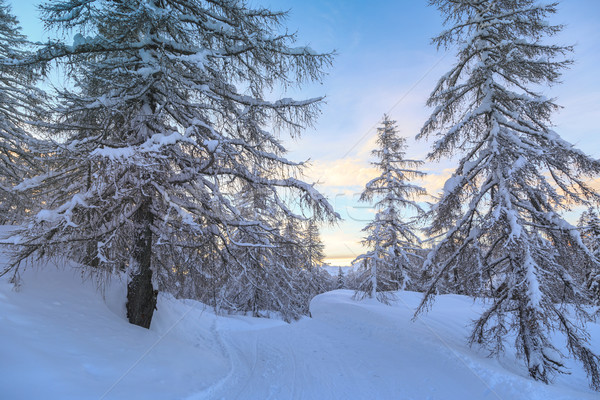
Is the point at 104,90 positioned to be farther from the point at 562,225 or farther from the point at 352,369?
the point at 562,225

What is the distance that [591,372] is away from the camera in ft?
18.0

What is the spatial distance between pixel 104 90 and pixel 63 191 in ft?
9.35

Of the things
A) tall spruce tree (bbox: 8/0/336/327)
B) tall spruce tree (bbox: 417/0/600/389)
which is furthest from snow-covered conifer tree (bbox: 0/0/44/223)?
tall spruce tree (bbox: 417/0/600/389)

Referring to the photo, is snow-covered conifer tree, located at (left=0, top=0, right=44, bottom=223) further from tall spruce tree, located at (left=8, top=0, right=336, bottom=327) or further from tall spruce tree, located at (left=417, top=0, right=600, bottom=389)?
tall spruce tree, located at (left=417, top=0, right=600, bottom=389)

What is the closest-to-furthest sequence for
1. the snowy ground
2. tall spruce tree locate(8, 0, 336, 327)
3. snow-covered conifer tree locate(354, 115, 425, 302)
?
1. the snowy ground
2. tall spruce tree locate(8, 0, 336, 327)
3. snow-covered conifer tree locate(354, 115, 425, 302)

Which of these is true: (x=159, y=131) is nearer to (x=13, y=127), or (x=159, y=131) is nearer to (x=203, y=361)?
(x=203, y=361)

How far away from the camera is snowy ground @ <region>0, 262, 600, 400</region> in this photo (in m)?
3.23

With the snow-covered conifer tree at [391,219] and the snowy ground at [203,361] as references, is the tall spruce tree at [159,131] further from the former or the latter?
the snow-covered conifer tree at [391,219]

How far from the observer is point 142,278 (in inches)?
224

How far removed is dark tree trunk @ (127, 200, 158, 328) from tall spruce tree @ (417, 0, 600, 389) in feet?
22.1

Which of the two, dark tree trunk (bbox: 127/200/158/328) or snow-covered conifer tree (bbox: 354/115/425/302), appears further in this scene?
snow-covered conifer tree (bbox: 354/115/425/302)

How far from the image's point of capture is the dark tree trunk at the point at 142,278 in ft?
17.6

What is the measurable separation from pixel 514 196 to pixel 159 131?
27.3ft

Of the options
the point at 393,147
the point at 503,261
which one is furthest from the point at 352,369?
the point at 393,147
